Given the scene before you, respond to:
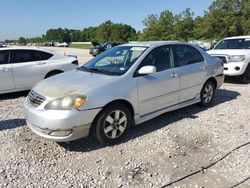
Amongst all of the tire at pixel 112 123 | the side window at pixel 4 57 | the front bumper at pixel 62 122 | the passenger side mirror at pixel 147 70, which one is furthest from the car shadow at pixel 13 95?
the passenger side mirror at pixel 147 70

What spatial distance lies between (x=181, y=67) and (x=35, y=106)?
2.85 metres

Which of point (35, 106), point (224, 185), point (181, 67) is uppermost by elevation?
point (181, 67)

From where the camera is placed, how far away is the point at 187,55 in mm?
6086

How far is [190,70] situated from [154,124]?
1355 millimetres

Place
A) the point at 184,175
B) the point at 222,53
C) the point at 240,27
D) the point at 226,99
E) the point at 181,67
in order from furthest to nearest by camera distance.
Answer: the point at 240,27 < the point at 222,53 < the point at 226,99 < the point at 181,67 < the point at 184,175

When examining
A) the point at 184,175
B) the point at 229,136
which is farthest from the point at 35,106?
the point at 229,136

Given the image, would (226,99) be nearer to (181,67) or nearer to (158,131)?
(181,67)

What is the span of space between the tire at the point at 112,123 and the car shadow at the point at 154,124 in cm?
16

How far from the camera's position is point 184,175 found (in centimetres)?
374

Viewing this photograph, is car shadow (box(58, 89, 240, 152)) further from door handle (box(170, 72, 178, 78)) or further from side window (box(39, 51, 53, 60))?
side window (box(39, 51, 53, 60))

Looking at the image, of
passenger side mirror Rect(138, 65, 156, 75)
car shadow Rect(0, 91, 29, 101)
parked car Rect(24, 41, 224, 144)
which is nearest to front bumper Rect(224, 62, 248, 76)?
parked car Rect(24, 41, 224, 144)

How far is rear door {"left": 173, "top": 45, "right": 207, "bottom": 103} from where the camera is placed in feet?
19.0

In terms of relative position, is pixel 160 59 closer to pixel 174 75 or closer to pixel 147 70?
pixel 174 75

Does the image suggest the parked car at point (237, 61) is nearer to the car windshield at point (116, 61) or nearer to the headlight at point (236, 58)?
the headlight at point (236, 58)
